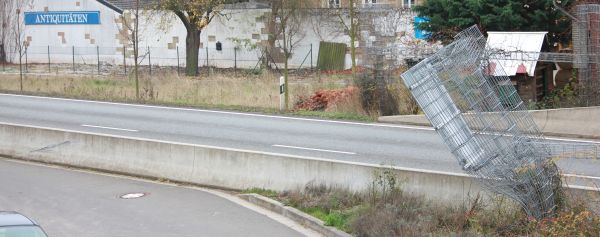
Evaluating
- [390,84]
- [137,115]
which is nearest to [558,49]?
[390,84]

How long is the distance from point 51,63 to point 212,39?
37.5 feet

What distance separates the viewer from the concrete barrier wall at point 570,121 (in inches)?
854

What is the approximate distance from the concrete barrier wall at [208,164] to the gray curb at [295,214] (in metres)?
0.62

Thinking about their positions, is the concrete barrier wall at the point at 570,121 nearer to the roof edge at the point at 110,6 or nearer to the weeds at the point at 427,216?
the weeds at the point at 427,216

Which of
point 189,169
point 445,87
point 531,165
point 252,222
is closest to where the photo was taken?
point 531,165

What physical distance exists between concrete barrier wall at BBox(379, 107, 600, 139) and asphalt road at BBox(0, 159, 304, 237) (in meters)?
9.68

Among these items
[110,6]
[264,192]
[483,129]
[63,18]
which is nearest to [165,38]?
[110,6]

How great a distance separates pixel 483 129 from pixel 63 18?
1845 inches

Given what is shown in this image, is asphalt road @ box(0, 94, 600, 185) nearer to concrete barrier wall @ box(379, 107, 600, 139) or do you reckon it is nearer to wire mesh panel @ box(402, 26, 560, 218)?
concrete barrier wall @ box(379, 107, 600, 139)

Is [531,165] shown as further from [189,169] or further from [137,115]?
[137,115]

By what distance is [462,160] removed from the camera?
1193 centimetres

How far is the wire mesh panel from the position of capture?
11.6 meters

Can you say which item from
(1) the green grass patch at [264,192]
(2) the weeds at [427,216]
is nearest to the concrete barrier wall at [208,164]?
(1) the green grass patch at [264,192]

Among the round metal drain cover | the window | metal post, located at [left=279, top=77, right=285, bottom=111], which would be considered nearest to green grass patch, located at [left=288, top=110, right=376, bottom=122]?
metal post, located at [left=279, top=77, right=285, bottom=111]
